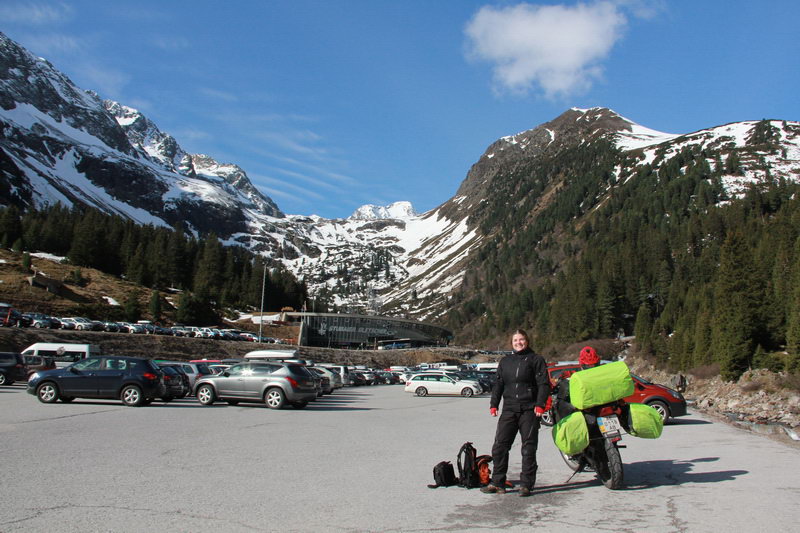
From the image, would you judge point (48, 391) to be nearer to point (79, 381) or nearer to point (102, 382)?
point (79, 381)

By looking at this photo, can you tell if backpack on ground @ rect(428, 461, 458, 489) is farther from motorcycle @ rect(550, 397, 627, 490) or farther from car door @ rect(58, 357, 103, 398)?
car door @ rect(58, 357, 103, 398)

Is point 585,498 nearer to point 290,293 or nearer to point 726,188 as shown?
point 290,293

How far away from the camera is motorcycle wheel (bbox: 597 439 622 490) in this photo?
777 cm

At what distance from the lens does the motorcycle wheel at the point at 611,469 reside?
7.77 metres

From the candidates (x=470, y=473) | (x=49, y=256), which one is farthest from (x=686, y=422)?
(x=49, y=256)

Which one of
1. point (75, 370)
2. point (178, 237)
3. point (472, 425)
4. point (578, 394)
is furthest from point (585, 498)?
point (178, 237)

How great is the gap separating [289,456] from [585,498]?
5.22 metres

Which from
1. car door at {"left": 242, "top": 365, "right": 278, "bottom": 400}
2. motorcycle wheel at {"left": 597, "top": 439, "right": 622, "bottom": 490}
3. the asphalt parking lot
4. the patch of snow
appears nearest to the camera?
the asphalt parking lot

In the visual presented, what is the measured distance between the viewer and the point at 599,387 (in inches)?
308

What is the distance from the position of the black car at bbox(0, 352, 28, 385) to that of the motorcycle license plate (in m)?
28.8

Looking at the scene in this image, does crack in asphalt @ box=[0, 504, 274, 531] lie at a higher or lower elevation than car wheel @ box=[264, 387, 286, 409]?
higher

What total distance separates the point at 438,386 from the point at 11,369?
23064 mm

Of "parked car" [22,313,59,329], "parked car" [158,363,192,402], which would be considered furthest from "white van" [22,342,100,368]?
"parked car" [22,313,59,329]

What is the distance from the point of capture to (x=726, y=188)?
527 ft
